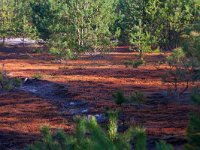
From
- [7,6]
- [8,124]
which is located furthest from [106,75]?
[7,6]

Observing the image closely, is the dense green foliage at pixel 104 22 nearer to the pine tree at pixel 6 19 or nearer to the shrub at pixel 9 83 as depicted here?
the pine tree at pixel 6 19

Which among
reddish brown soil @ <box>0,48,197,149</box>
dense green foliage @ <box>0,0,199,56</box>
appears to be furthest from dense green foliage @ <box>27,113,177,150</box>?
dense green foliage @ <box>0,0,199,56</box>

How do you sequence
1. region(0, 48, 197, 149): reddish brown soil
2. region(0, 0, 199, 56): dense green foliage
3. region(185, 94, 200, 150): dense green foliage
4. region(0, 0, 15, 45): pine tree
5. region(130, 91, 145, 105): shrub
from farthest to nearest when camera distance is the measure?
region(0, 0, 15, 45): pine tree < region(0, 0, 199, 56): dense green foliage < region(130, 91, 145, 105): shrub < region(0, 48, 197, 149): reddish brown soil < region(185, 94, 200, 150): dense green foliage

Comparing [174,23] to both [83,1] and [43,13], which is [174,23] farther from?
[43,13]

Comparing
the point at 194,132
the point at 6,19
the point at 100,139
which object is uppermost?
the point at 100,139

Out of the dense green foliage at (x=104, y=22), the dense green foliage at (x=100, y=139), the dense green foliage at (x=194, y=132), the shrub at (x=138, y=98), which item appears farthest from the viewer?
the dense green foliage at (x=104, y=22)

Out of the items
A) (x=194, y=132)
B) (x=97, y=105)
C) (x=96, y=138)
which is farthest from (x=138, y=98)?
(x=96, y=138)

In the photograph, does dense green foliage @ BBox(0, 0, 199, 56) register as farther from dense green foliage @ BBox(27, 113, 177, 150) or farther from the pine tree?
dense green foliage @ BBox(27, 113, 177, 150)

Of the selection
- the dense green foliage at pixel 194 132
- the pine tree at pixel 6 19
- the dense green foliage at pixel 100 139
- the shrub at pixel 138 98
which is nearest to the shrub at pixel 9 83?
the shrub at pixel 138 98

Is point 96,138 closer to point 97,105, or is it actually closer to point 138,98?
point 138,98

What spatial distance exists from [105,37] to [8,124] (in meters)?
23.2

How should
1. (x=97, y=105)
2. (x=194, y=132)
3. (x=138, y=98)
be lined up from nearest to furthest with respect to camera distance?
(x=194, y=132) < (x=138, y=98) < (x=97, y=105)

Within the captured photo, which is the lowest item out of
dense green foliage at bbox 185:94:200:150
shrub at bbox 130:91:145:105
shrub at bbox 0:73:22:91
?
shrub at bbox 0:73:22:91

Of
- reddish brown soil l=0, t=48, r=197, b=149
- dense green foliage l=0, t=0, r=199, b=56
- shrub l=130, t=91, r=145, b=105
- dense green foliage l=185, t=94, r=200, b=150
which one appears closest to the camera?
dense green foliage l=185, t=94, r=200, b=150
